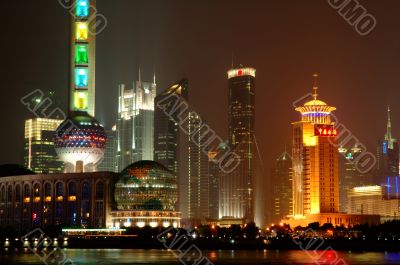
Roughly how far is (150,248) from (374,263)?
80973 millimetres

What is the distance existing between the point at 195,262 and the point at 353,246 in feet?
227

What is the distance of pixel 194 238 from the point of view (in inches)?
7702

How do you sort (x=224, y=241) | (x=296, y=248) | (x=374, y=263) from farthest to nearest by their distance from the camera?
(x=224, y=241), (x=296, y=248), (x=374, y=263)

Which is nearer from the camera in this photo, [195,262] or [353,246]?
[195,262]

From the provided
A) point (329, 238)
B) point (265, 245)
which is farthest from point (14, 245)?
point (329, 238)

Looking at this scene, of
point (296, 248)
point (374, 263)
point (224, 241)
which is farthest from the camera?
point (224, 241)

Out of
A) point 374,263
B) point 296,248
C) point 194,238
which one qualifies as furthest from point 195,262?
point 194,238

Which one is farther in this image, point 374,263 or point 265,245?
point 265,245

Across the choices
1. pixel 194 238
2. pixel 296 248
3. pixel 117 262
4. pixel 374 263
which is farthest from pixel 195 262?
pixel 194 238

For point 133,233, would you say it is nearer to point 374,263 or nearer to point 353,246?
point 353,246

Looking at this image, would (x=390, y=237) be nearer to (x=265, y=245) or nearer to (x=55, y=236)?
(x=265, y=245)

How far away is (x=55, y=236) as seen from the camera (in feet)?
655

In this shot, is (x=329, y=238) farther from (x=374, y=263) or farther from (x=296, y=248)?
(x=374, y=263)

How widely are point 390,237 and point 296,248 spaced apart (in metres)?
26.5
